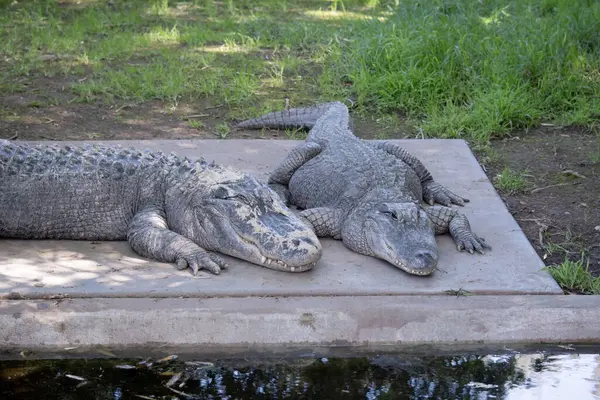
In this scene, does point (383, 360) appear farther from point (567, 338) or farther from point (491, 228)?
point (491, 228)

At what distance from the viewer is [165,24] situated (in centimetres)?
1055

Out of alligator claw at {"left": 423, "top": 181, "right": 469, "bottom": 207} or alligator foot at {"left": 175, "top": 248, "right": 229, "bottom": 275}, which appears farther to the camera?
alligator claw at {"left": 423, "top": 181, "right": 469, "bottom": 207}

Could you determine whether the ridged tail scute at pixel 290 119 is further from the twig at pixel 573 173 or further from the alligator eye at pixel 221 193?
the alligator eye at pixel 221 193

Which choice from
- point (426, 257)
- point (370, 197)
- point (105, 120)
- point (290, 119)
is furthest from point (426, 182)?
point (105, 120)

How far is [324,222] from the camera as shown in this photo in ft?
18.1

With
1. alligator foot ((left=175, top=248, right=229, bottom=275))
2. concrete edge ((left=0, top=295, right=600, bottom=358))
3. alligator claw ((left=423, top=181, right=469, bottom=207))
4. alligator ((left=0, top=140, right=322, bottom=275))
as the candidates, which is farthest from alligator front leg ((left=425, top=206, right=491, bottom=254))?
alligator foot ((left=175, top=248, right=229, bottom=275))

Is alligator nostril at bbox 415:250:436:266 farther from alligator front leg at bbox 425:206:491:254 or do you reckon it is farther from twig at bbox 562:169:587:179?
twig at bbox 562:169:587:179

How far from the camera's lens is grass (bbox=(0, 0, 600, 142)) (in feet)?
25.9

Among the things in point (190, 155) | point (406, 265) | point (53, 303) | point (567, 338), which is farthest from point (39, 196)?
point (567, 338)

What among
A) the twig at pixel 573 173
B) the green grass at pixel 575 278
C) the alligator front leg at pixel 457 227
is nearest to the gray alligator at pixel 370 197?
the alligator front leg at pixel 457 227

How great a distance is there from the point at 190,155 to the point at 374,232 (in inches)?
76.7

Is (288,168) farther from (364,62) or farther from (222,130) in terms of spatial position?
(364,62)

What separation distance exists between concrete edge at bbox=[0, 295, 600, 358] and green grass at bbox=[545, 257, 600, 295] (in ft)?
0.99

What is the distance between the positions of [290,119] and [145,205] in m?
2.25
